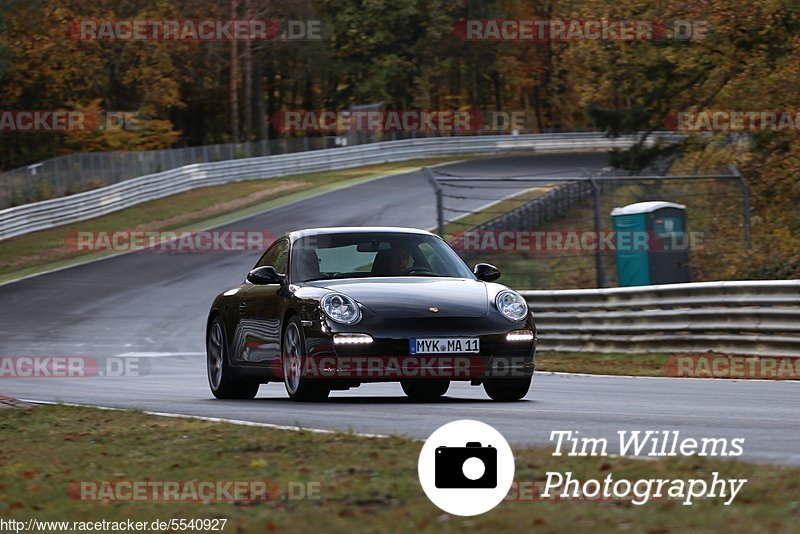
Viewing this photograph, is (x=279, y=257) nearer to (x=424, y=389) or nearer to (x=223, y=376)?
(x=223, y=376)

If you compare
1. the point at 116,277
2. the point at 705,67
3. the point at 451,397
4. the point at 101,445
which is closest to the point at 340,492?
the point at 101,445

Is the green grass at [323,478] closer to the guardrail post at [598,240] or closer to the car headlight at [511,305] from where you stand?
the car headlight at [511,305]

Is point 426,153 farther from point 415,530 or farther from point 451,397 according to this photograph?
point 415,530

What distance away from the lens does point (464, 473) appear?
580cm

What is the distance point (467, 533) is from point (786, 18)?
23.2 m

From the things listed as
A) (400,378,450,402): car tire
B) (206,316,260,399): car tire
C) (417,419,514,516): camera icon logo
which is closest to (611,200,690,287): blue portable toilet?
(400,378,450,402): car tire

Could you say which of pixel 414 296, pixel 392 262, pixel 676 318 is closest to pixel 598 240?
pixel 676 318

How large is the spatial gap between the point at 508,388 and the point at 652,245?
38.3 ft

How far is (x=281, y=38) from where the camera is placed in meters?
71.5

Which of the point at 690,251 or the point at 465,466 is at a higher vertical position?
the point at 465,466

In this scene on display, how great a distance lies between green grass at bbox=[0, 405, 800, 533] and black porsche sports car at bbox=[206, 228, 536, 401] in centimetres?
173

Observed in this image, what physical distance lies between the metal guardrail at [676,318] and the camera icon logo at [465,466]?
422 inches

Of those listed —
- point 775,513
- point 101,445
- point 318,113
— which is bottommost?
point 318,113

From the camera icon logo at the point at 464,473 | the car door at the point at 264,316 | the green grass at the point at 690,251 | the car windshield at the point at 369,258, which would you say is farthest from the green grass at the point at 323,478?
the green grass at the point at 690,251
